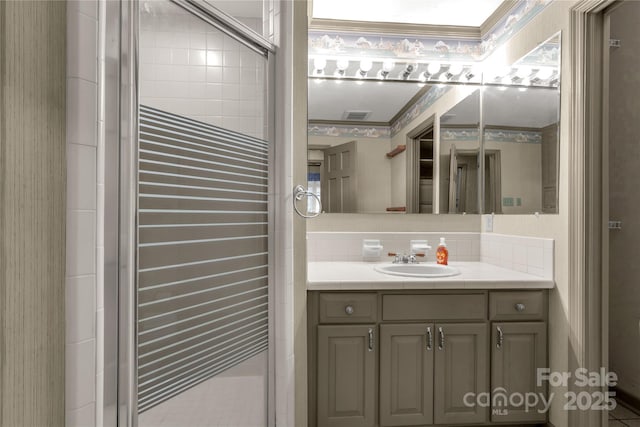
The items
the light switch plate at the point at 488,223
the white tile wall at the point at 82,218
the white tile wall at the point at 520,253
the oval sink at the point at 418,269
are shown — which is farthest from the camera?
the light switch plate at the point at 488,223

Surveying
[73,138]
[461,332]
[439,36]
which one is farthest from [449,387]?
[439,36]

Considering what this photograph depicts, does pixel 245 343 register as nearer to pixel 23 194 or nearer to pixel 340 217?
pixel 23 194

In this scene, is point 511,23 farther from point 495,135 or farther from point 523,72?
point 495,135

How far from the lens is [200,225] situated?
1.20 metres

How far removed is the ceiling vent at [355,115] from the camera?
2.45 m

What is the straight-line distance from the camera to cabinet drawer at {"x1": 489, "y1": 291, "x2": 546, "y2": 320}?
1.90 m

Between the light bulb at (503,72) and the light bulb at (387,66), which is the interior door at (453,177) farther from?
the light bulb at (387,66)

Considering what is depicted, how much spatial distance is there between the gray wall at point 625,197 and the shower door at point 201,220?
87.5 inches

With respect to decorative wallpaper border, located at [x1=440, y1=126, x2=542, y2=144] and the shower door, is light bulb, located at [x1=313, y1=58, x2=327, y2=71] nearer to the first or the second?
decorative wallpaper border, located at [x1=440, y1=126, x2=542, y2=144]

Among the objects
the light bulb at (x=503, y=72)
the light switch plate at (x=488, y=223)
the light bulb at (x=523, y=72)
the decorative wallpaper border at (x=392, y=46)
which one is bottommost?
the light switch plate at (x=488, y=223)

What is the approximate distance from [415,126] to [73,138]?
2085mm

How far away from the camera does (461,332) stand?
6.19 ft

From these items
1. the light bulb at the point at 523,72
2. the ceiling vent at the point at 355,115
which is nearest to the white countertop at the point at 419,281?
the ceiling vent at the point at 355,115

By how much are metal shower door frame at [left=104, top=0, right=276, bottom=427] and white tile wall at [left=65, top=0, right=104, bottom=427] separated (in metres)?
0.05
